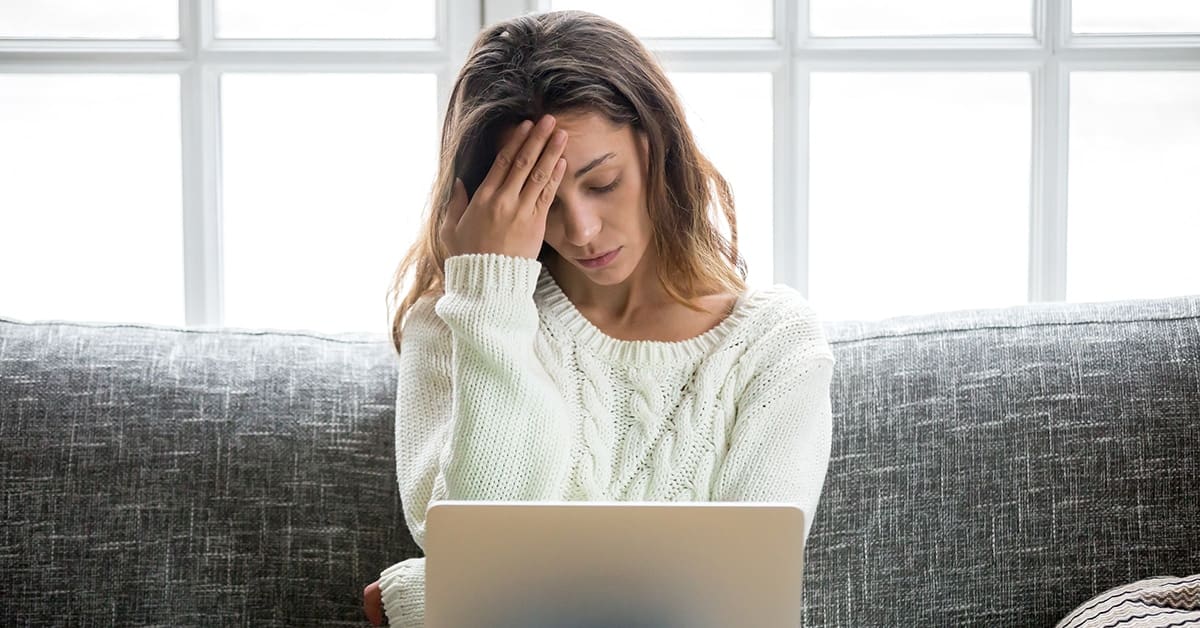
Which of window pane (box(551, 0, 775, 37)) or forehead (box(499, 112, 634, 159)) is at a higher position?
window pane (box(551, 0, 775, 37))

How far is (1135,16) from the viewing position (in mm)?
1872

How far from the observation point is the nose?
1.32 m

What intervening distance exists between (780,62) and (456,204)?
728 millimetres

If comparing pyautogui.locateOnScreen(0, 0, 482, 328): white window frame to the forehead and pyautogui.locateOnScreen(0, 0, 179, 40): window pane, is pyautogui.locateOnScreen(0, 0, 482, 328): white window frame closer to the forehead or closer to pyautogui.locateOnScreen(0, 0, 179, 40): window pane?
Result: pyautogui.locateOnScreen(0, 0, 179, 40): window pane

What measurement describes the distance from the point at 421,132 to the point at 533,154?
2.31ft

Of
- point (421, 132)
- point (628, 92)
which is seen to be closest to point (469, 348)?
point (628, 92)

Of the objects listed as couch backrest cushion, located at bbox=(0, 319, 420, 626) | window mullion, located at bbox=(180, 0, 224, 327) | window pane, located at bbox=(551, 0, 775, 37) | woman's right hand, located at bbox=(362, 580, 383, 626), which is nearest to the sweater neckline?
couch backrest cushion, located at bbox=(0, 319, 420, 626)

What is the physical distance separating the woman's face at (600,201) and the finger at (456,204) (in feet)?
0.27

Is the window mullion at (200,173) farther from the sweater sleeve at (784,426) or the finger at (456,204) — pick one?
the sweater sleeve at (784,426)

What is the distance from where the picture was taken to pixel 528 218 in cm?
131

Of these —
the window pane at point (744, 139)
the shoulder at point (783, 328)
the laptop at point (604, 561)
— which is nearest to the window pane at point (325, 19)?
the window pane at point (744, 139)

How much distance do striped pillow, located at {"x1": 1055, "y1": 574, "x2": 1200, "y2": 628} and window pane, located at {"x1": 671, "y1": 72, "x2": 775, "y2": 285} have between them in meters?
0.79

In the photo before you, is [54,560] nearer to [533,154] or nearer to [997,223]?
[533,154]

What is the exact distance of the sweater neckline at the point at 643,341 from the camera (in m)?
1.40
